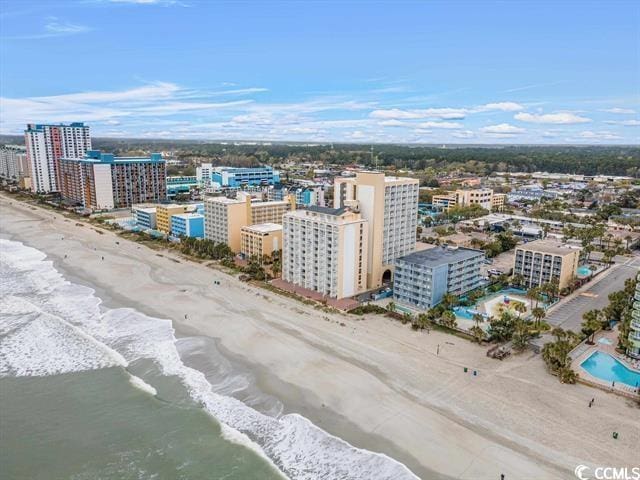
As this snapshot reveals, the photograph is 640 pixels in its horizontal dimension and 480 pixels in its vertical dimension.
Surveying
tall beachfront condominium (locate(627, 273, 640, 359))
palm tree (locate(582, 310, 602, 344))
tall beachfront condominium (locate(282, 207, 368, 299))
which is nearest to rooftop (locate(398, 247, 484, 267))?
tall beachfront condominium (locate(282, 207, 368, 299))

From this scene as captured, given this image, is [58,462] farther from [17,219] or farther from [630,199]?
[630,199]

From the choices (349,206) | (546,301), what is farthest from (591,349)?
(349,206)

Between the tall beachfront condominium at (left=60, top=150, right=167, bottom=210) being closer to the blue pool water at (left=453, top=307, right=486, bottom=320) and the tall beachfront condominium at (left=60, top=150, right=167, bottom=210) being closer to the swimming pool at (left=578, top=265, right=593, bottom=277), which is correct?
the blue pool water at (left=453, top=307, right=486, bottom=320)

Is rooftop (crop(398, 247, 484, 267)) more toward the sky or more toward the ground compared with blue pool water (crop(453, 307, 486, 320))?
more toward the sky

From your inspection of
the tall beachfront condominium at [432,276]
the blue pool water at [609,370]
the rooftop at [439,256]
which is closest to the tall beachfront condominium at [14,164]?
the rooftop at [439,256]

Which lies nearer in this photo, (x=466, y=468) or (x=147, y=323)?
(x=466, y=468)
